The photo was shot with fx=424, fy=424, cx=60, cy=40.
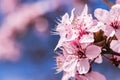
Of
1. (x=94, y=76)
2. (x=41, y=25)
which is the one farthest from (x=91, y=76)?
(x=41, y=25)

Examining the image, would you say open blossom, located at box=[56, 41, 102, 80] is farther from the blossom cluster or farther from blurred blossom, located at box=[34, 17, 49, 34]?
blurred blossom, located at box=[34, 17, 49, 34]

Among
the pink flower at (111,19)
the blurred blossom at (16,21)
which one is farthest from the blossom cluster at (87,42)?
the blurred blossom at (16,21)

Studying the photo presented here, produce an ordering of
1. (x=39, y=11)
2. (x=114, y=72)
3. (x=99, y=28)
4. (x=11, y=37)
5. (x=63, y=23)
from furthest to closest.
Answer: (x=11, y=37) → (x=39, y=11) → (x=114, y=72) → (x=63, y=23) → (x=99, y=28)

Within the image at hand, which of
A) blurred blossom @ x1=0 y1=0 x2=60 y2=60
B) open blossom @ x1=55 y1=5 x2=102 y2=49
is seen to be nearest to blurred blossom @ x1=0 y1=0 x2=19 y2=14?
blurred blossom @ x1=0 y1=0 x2=60 y2=60

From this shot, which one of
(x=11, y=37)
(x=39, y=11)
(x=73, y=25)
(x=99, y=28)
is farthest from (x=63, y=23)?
(x=11, y=37)

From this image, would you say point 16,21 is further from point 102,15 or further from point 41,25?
point 102,15

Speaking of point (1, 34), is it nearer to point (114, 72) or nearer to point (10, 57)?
point (10, 57)

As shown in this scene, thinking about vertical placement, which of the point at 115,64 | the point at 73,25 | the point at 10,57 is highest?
the point at 10,57
